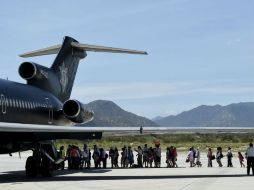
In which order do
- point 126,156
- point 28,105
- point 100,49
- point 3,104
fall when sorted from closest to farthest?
point 3,104 → point 28,105 → point 100,49 → point 126,156

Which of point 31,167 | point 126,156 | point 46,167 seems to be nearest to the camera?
point 31,167

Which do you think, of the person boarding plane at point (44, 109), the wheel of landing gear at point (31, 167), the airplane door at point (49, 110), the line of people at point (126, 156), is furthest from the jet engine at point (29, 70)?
the line of people at point (126, 156)

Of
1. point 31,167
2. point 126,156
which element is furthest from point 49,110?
point 126,156

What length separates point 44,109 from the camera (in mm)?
24922

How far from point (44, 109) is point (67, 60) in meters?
5.06

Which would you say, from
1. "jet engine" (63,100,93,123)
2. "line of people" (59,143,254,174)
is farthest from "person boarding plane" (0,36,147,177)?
"line of people" (59,143,254,174)

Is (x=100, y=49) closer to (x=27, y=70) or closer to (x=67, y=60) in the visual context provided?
(x=67, y=60)

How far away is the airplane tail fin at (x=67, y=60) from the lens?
28500mm

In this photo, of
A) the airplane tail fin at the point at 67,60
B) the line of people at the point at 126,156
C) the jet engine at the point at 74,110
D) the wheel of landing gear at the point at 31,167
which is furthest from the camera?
the line of people at the point at 126,156

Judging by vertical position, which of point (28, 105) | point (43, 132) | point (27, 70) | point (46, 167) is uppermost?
point (27, 70)

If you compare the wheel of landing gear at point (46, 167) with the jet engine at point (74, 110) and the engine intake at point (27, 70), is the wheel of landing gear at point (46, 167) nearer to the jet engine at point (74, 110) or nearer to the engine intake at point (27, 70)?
the jet engine at point (74, 110)

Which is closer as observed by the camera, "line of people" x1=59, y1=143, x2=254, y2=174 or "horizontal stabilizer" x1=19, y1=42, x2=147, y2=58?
"horizontal stabilizer" x1=19, y1=42, x2=147, y2=58

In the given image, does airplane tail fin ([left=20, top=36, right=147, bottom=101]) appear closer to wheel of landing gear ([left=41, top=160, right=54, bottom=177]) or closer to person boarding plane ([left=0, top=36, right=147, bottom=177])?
person boarding plane ([left=0, top=36, right=147, bottom=177])

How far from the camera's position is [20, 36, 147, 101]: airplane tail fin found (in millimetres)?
28500
